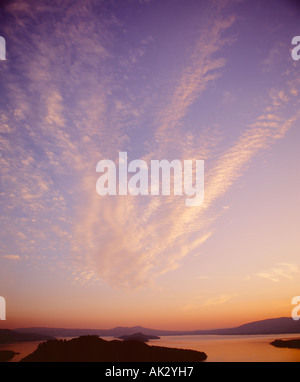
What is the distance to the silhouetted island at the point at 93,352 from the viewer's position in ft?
201

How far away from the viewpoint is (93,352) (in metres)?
63.2

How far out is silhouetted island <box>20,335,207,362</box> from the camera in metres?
61.1

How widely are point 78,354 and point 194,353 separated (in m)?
45.4
